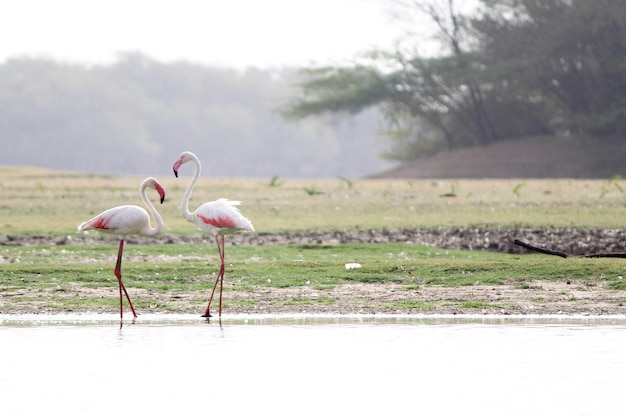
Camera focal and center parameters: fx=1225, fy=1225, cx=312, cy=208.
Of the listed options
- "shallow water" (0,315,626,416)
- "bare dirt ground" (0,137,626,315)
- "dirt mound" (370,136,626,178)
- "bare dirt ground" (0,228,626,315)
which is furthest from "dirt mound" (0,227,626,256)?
"dirt mound" (370,136,626,178)

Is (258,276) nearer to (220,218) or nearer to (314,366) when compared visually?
(220,218)

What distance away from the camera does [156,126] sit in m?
93.4

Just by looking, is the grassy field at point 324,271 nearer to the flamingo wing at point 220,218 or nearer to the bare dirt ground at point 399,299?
Answer: the bare dirt ground at point 399,299

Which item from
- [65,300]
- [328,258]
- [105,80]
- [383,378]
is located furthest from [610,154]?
[105,80]

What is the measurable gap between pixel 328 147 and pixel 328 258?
82.2 m

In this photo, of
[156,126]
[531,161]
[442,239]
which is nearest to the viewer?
[442,239]

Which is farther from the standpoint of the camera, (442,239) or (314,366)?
(442,239)

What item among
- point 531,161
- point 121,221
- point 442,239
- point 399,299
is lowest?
point 399,299

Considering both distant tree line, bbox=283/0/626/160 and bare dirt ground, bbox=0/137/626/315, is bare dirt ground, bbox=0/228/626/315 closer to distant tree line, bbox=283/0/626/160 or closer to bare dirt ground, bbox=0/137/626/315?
bare dirt ground, bbox=0/137/626/315

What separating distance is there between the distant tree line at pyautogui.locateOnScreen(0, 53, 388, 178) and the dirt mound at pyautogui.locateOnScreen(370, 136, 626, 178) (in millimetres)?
35844

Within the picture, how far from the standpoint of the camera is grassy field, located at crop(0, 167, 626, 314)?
11.4 m

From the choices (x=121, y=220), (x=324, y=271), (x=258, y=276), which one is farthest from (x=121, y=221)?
(x=324, y=271)

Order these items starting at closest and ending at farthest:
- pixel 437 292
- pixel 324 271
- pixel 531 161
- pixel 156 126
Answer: pixel 437 292 < pixel 324 271 < pixel 531 161 < pixel 156 126

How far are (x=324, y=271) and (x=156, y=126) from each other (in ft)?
267
